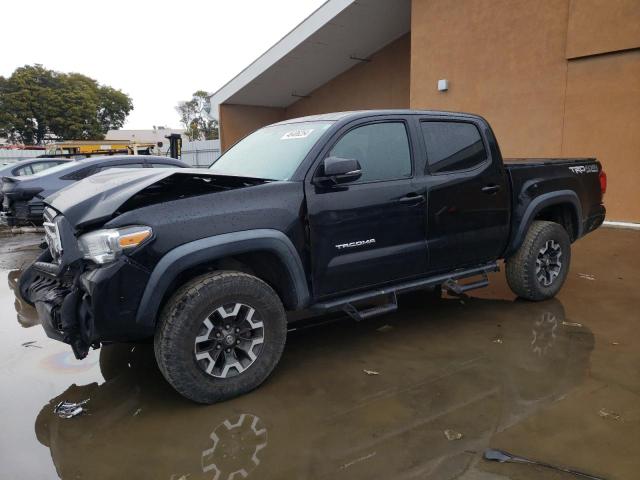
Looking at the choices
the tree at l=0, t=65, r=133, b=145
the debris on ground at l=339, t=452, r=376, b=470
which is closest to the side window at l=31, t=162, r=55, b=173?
the debris on ground at l=339, t=452, r=376, b=470

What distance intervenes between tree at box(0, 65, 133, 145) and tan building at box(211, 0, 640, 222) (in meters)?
49.5

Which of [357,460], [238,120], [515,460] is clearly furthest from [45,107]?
[515,460]

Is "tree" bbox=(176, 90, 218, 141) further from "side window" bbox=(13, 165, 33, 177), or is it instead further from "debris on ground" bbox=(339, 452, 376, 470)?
"debris on ground" bbox=(339, 452, 376, 470)

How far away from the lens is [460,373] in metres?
3.45

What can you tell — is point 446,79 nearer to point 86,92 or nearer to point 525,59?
point 525,59

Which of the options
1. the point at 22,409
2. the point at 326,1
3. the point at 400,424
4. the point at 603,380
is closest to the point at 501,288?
the point at 603,380

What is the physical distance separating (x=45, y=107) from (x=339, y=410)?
201ft

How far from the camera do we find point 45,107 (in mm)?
53594

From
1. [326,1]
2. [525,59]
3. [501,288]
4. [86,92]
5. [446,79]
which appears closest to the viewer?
[501,288]

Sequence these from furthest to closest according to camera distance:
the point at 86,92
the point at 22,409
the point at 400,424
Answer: the point at 86,92 < the point at 22,409 < the point at 400,424

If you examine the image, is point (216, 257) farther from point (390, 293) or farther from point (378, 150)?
point (378, 150)

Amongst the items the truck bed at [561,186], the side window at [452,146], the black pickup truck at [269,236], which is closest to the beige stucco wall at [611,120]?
the truck bed at [561,186]

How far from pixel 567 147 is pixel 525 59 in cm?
193

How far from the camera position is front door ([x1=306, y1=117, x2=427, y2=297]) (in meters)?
3.39
